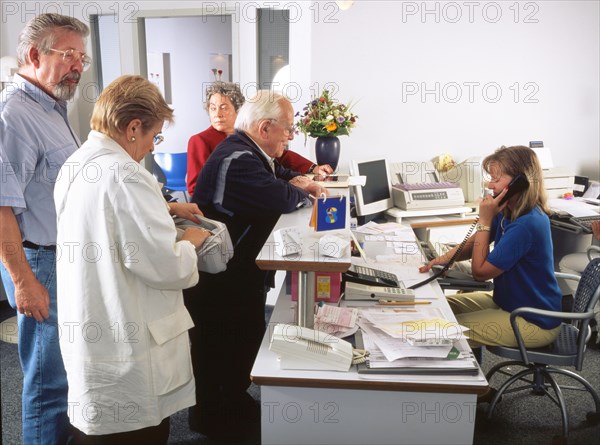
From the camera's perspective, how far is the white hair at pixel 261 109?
2213mm

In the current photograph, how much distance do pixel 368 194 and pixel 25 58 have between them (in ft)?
7.25

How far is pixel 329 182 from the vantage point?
112 inches

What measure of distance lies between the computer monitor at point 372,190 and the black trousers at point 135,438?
2.01m

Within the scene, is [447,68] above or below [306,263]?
above

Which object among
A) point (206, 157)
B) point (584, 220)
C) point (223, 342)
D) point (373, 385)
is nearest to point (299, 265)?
point (373, 385)

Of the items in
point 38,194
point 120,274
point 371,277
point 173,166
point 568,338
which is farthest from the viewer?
point 173,166

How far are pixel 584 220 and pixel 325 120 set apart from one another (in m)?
1.85

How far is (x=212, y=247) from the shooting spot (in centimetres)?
184

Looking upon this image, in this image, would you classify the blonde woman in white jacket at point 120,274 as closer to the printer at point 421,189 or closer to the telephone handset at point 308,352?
the telephone handset at point 308,352

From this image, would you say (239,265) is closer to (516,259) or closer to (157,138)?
(157,138)

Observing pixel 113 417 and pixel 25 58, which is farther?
pixel 25 58

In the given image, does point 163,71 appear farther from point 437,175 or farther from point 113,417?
point 113,417

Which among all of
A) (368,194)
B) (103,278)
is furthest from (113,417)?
(368,194)

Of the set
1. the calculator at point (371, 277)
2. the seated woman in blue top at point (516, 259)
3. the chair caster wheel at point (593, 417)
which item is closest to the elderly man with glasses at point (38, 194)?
the calculator at point (371, 277)
